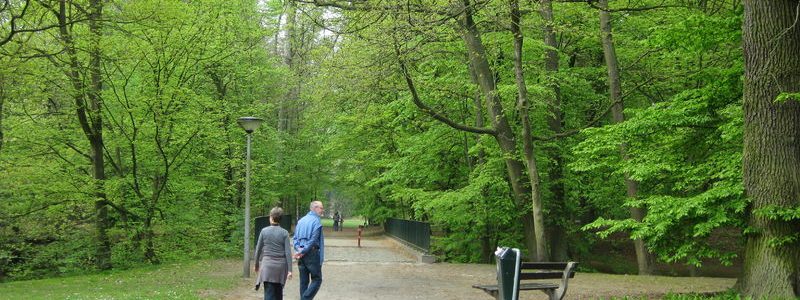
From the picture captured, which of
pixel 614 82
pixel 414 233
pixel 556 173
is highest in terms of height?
pixel 614 82

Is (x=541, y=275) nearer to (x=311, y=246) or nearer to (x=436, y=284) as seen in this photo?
(x=311, y=246)

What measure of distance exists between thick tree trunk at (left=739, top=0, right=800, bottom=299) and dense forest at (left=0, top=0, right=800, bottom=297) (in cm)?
2

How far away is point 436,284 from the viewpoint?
41.8ft

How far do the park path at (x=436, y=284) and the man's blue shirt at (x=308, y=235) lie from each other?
7.85ft

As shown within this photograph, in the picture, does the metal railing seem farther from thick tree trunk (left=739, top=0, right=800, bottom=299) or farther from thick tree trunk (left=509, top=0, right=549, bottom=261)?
thick tree trunk (left=739, top=0, right=800, bottom=299)

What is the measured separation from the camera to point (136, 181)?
19.3m

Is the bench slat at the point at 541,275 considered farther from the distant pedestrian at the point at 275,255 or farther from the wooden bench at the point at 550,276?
the distant pedestrian at the point at 275,255

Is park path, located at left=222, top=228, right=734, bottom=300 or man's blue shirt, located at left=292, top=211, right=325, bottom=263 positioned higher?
man's blue shirt, located at left=292, top=211, right=325, bottom=263

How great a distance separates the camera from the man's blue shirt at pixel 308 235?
8.57 metres

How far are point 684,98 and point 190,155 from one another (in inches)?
611

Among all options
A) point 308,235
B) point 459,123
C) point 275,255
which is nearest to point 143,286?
point 308,235

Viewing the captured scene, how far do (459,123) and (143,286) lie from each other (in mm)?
10039

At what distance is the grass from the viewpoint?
11.0 metres

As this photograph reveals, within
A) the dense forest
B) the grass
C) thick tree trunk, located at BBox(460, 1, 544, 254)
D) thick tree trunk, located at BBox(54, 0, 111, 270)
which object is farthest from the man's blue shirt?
thick tree trunk, located at BBox(54, 0, 111, 270)
